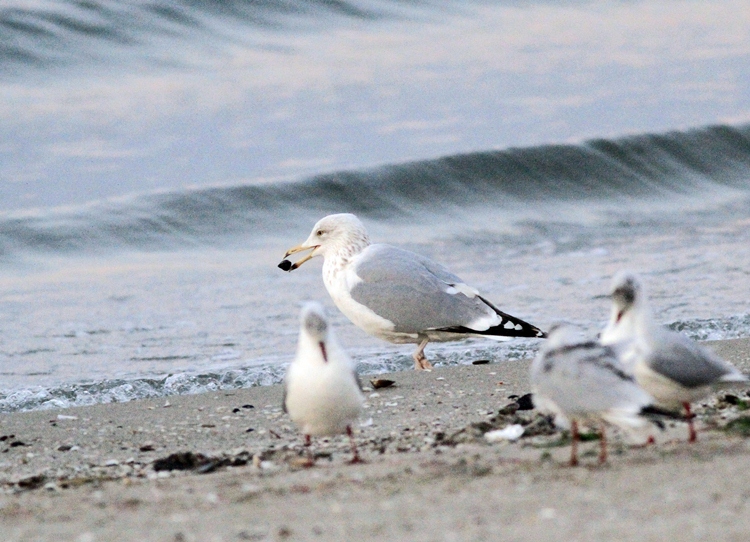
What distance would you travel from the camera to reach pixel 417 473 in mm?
4195

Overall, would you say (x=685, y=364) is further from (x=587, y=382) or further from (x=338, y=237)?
(x=338, y=237)

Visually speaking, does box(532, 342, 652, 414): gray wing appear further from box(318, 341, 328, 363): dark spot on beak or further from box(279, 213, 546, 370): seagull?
box(279, 213, 546, 370): seagull

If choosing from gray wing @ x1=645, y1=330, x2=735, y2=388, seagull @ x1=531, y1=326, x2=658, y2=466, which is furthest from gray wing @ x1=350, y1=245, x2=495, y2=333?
seagull @ x1=531, y1=326, x2=658, y2=466

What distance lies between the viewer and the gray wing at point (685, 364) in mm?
4340

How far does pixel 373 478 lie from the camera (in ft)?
13.8

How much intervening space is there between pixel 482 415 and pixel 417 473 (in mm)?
1767

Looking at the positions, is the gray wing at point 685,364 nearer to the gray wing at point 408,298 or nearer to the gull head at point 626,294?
the gull head at point 626,294

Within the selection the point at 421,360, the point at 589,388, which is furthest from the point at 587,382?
the point at 421,360

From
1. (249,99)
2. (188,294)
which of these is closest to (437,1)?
(249,99)

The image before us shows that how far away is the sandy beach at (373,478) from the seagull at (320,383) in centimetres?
19

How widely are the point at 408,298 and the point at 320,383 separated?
298cm

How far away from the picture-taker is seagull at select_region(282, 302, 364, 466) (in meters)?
4.67

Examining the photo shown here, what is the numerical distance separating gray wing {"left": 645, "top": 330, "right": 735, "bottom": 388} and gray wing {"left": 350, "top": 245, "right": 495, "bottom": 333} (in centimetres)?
324

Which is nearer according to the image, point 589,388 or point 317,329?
point 589,388
